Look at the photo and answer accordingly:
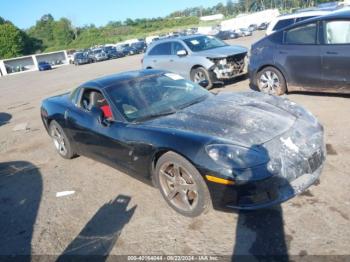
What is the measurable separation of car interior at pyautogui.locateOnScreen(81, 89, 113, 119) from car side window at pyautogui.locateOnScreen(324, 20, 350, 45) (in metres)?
4.53

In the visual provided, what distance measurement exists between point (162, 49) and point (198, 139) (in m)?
8.70

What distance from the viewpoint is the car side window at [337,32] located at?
6664 mm

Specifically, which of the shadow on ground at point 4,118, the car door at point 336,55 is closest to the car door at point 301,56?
the car door at point 336,55

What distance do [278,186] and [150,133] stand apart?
1.46m

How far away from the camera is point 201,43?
11.0 m

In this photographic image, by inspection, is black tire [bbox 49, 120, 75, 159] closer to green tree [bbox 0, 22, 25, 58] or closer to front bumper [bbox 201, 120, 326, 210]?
front bumper [bbox 201, 120, 326, 210]

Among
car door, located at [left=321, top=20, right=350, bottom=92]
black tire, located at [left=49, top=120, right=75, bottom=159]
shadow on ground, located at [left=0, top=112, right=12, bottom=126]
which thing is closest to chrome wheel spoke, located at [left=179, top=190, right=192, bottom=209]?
black tire, located at [left=49, top=120, right=75, bottom=159]

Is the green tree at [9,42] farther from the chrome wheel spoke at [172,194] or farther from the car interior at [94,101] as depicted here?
the chrome wheel spoke at [172,194]

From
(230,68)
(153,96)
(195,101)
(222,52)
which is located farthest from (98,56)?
(195,101)

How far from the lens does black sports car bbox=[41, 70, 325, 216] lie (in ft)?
10.7

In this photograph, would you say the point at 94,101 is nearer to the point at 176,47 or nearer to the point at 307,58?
the point at 307,58

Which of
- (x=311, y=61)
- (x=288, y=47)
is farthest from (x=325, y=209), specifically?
(x=288, y=47)

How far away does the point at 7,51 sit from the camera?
74.9 m

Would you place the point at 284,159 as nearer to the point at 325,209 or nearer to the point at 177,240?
the point at 325,209
